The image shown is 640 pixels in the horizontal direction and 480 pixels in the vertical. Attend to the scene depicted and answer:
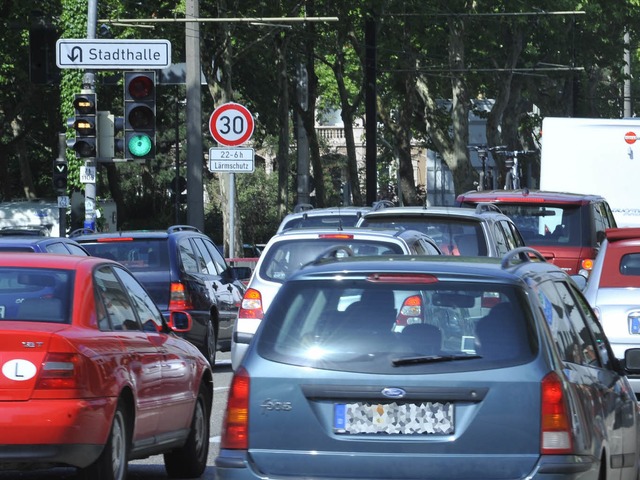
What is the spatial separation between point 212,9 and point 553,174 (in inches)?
575

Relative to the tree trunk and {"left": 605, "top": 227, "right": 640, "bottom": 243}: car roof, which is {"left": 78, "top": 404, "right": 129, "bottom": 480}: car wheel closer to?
{"left": 605, "top": 227, "right": 640, "bottom": 243}: car roof

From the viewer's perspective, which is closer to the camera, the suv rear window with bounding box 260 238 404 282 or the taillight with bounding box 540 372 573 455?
the taillight with bounding box 540 372 573 455

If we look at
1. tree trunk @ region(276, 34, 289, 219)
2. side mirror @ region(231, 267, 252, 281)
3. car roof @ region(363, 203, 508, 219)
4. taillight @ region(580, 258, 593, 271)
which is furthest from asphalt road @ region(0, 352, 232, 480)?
tree trunk @ region(276, 34, 289, 219)

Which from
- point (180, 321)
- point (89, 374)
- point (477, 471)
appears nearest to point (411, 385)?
point (477, 471)

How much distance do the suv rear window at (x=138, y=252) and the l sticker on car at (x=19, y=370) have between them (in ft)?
30.7

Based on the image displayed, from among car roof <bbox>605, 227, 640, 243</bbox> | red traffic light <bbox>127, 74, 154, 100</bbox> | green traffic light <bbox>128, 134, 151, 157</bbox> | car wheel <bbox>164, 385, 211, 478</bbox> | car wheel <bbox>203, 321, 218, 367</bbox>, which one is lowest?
car wheel <bbox>203, 321, 218, 367</bbox>

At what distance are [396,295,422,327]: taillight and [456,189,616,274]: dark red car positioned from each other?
12.9m

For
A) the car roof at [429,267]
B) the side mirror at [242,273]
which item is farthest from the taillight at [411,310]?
the side mirror at [242,273]

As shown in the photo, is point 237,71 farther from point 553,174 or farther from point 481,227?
point 481,227

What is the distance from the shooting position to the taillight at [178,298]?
17578 mm

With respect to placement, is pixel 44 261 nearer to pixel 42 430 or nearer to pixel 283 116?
pixel 42 430

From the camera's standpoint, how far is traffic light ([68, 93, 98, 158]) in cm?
2189

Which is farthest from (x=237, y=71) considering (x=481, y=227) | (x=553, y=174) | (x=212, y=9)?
(x=481, y=227)

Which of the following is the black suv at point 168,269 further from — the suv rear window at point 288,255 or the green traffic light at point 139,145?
the suv rear window at point 288,255
